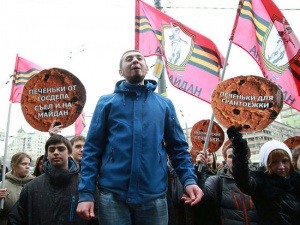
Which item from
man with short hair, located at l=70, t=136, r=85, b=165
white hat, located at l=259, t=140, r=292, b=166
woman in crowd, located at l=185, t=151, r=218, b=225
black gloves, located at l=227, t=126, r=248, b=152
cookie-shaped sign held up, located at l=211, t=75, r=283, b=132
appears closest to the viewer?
black gloves, located at l=227, t=126, r=248, b=152

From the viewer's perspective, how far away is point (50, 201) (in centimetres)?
272

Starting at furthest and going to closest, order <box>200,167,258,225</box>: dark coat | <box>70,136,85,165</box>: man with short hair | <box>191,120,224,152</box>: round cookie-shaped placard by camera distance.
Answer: <box>191,120,224,152</box>: round cookie-shaped placard
<box>70,136,85,165</box>: man with short hair
<box>200,167,258,225</box>: dark coat

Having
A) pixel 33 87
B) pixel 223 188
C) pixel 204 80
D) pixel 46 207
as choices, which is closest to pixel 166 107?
pixel 46 207

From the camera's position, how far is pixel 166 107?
221 centimetres

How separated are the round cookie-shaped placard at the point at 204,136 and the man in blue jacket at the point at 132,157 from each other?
3.44m

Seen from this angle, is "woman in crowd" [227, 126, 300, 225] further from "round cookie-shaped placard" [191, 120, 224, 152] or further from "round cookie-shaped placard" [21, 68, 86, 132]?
"round cookie-shaped placard" [191, 120, 224, 152]

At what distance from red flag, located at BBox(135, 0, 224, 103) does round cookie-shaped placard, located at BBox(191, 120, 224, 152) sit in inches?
21.2

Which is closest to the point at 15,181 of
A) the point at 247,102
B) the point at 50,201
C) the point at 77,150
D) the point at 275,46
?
the point at 77,150

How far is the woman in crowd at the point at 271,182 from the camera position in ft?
8.76

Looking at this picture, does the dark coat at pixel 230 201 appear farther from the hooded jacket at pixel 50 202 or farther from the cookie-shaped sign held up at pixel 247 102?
the hooded jacket at pixel 50 202

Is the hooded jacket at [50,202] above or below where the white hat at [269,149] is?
below

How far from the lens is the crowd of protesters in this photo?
6.13 ft

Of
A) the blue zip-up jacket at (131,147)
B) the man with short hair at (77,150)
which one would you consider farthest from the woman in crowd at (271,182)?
the man with short hair at (77,150)

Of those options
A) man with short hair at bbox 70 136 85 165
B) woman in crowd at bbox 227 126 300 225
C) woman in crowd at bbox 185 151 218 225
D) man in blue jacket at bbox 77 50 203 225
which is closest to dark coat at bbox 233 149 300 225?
woman in crowd at bbox 227 126 300 225
